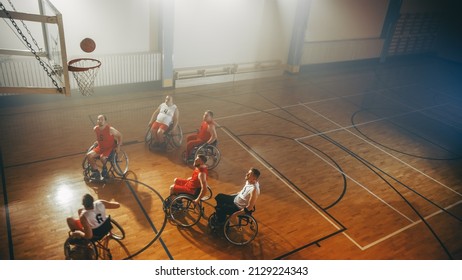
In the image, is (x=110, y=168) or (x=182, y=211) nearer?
(x=182, y=211)

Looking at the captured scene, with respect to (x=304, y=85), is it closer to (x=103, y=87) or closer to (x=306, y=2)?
(x=306, y=2)

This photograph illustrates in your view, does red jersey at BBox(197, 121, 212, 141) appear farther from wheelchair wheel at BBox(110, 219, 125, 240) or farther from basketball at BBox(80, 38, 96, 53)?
basketball at BBox(80, 38, 96, 53)

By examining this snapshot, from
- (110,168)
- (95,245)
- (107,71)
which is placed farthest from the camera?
(107,71)

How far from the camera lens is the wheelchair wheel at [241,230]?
5.21m

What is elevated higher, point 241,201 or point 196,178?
point 196,178

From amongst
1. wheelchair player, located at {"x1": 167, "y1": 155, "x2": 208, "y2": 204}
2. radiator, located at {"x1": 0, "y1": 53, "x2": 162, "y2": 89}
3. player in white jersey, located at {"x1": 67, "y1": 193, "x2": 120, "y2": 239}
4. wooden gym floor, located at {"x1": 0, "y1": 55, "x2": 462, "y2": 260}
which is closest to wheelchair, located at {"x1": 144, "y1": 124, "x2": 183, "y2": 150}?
wooden gym floor, located at {"x1": 0, "y1": 55, "x2": 462, "y2": 260}

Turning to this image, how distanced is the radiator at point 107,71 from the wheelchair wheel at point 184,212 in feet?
17.7

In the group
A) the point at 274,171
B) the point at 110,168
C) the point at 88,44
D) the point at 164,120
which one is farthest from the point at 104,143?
the point at 274,171

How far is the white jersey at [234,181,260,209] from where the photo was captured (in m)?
4.95

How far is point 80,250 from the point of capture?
15.9ft

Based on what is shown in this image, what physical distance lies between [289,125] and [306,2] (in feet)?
17.4

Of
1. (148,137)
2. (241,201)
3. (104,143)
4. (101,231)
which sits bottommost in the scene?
(148,137)

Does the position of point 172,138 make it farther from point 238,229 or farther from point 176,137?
point 238,229

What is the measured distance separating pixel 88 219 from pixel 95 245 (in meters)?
0.54
